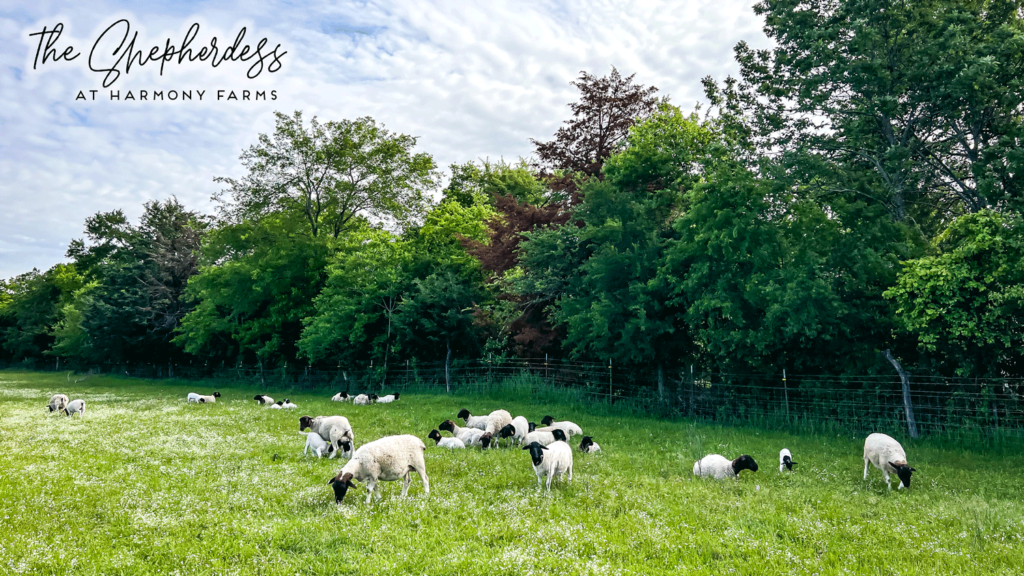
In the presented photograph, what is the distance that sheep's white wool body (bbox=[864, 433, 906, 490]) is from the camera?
9992mm

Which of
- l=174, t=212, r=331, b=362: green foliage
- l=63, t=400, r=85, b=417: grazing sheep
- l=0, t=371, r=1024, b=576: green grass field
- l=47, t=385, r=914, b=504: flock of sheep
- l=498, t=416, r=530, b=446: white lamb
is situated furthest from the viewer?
l=174, t=212, r=331, b=362: green foliage

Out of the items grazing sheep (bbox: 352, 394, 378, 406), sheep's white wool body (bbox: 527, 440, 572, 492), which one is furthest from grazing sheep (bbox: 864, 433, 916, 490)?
grazing sheep (bbox: 352, 394, 378, 406)

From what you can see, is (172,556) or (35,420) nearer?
(172,556)

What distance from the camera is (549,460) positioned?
9.50 metres

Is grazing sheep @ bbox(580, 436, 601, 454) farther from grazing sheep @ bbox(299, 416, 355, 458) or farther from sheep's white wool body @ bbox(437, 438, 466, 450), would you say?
grazing sheep @ bbox(299, 416, 355, 458)

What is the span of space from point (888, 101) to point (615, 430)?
12.8 meters

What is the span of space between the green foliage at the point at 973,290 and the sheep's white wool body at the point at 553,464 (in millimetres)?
10327

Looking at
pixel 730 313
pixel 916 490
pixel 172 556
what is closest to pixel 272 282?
pixel 730 313

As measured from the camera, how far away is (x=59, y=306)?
72.2m

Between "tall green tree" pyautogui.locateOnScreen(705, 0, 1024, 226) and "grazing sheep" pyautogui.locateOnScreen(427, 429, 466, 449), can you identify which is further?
"tall green tree" pyautogui.locateOnScreen(705, 0, 1024, 226)

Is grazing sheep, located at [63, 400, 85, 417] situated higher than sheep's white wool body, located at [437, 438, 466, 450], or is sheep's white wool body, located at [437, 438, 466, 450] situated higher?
grazing sheep, located at [63, 400, 85, 417]

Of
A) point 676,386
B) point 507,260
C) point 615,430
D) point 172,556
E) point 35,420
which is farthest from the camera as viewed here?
point 507,260

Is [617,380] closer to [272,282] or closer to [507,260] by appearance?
[507,260]

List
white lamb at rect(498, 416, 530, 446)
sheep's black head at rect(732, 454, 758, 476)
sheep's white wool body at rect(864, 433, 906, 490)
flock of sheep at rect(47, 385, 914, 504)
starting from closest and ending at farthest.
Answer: flock of sheep at rect(47, 385, 914, 504)
sheep's white wool body at rect(864, 433, 906, 490)
sheep's black head at rect(732, 454, 758, 476)
white lamb at rect(498, 416, 530, 446)
